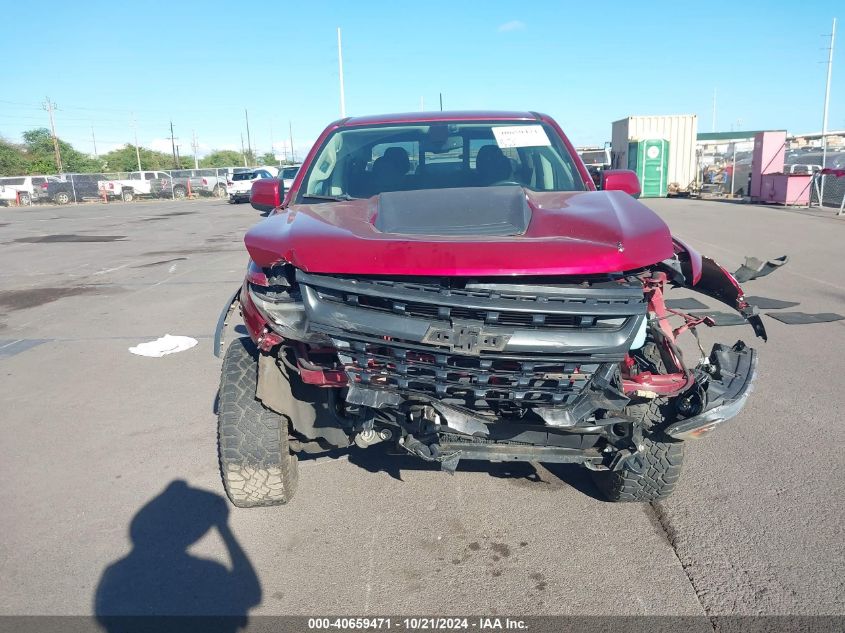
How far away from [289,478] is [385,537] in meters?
0.57

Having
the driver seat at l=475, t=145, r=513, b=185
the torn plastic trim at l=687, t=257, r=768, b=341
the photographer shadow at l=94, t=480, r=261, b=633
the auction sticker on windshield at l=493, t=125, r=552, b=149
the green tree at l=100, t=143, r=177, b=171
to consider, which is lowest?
the photographer shadow at l=94, t=480, r=261, b=633

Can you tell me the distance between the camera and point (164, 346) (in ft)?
21.7

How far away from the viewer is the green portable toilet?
29.0 meters

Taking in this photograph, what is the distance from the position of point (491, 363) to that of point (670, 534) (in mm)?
1410

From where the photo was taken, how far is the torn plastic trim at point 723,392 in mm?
2754

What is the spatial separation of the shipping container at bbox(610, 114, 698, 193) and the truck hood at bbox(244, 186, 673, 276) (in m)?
28.3

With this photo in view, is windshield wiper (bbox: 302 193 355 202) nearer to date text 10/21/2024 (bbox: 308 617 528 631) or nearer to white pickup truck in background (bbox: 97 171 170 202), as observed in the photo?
date text 10/21/2024 (bbox: 308 617 528 631)

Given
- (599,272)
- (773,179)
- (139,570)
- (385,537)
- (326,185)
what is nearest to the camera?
(599,272)

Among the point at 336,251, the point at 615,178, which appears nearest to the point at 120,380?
the point at 336,251

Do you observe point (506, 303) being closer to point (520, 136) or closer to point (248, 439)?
point (248, 439)

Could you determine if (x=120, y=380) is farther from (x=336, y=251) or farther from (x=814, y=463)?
(x=814, y=463)

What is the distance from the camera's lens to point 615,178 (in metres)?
4.18

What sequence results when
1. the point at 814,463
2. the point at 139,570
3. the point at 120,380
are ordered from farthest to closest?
the point at 120,380
the point at 814,463
the point at 139,570

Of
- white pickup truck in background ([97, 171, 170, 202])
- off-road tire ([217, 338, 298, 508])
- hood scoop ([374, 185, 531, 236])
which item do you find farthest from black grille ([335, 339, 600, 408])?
white pickup truck in background ([97, 171, 170, 202])
